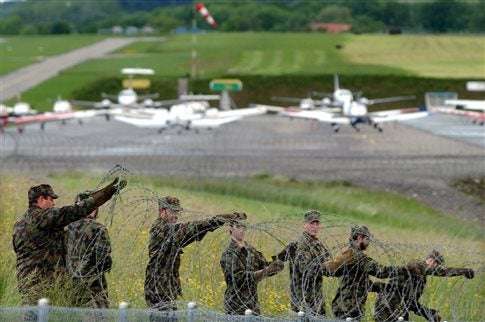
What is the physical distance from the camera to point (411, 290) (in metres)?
12.7

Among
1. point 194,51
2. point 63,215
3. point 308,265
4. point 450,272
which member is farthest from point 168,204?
point 194,51

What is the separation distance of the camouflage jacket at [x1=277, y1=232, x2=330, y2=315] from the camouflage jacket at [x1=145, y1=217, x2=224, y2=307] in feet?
3.78

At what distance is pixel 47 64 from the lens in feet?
393

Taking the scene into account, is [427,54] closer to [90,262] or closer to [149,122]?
[149,122]

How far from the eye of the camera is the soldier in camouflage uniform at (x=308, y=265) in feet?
40.8

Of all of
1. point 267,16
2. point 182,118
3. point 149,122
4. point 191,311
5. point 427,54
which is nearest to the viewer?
point 191,311

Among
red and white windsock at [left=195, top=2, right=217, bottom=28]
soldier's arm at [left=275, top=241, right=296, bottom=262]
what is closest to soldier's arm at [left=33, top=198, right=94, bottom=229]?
soldier's arm at [left=275, top=241, right=296, bottom=262]

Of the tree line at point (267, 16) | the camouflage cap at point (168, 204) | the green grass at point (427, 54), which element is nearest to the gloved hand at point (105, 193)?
the camouflage cap at point (168, 204)

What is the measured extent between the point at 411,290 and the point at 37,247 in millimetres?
4470

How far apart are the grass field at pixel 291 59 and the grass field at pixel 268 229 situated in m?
56.7

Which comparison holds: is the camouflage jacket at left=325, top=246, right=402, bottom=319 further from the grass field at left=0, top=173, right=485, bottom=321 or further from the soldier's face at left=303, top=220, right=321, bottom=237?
the soldier's face at left=303, top=220, right=321, bottom=237

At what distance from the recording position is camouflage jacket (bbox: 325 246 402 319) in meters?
12.5

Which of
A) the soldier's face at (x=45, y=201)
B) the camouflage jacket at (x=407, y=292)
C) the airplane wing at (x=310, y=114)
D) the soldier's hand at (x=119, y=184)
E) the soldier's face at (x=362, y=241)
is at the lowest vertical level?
the airplane wing at (x=310, y=114)

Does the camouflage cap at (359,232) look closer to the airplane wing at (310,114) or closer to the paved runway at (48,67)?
the airplane wing at (310,114)
